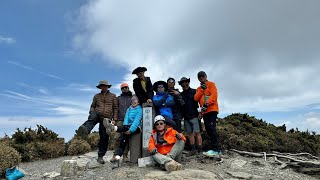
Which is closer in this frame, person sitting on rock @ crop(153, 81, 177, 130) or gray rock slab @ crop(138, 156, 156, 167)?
gray rock slab @ crop(138, 156, 156, 167)

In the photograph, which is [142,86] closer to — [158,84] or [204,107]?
[158,84]

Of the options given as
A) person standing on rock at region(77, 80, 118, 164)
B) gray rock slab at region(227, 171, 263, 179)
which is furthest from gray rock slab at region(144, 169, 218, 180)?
person standing on rock at region(77, 80, 118, 164)

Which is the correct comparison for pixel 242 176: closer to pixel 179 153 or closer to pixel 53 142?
pixel 179 153

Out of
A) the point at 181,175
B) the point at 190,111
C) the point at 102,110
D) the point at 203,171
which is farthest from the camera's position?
the point at 190,111

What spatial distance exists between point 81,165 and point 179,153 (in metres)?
2.80

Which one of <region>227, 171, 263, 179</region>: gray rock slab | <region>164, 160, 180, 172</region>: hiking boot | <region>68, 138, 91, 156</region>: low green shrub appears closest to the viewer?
<region>164, 160, 180, 172</region>: hiking boot

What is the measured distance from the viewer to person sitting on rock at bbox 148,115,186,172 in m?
8.61

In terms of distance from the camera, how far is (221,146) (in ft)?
37.4

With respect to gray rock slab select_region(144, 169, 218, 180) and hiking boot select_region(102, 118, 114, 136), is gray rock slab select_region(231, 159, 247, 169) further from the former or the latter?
hiking boot select_region(102, 118, 114, 136)

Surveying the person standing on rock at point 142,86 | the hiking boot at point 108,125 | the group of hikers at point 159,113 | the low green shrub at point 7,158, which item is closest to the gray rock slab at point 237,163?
the group of hikers at point 159,113

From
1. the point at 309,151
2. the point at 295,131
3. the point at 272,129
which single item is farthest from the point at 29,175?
the point at 295,131

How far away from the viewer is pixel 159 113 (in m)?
9.25

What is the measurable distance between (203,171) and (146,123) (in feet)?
6.98

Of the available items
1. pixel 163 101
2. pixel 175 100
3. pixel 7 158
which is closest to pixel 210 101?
pixel 175 100
